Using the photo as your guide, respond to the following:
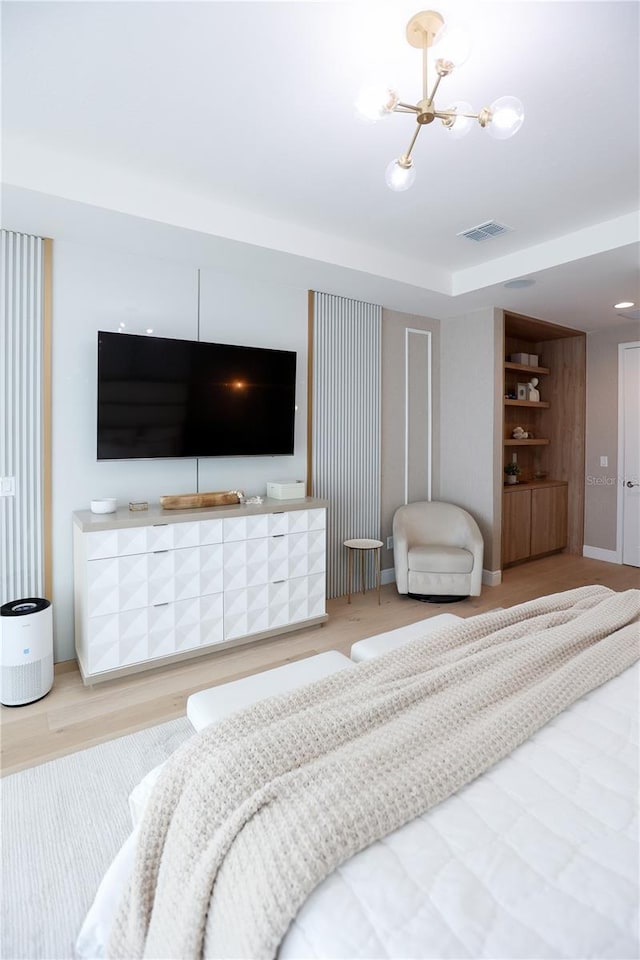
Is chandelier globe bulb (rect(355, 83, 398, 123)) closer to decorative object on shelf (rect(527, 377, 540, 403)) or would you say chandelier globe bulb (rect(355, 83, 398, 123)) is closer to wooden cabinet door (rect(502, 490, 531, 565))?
wooden cabinet door (rect(502, 490, 531, 565))

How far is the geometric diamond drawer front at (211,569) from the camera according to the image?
2949 millimetres

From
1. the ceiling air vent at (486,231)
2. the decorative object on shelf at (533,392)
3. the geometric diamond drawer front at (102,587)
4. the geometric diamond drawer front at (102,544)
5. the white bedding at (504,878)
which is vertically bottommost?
the white bedding at (504,878)

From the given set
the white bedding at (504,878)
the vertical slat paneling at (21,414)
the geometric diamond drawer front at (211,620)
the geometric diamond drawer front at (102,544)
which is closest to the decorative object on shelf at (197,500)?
the geometric diamond drawer front at (102,544)

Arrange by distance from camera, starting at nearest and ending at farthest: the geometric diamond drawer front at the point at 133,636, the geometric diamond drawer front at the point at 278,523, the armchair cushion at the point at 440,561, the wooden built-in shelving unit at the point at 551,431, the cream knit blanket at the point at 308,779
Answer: the cream knit blanket at the point at 308,779, the geometric diamond drawer front at the point at 133,636, the geometric diamond drawer front at the point at 278,523, the armchair cushion at the point at 440,561, the wooden built-in shelving unit at the point at 551,431

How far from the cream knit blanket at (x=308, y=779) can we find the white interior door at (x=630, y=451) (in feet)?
13.8

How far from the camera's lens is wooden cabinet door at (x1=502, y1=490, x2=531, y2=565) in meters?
4.95

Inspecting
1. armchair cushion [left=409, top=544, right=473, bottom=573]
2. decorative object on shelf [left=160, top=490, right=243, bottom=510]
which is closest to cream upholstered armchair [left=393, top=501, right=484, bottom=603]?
armchair cushion [left=409, top=544, right=473, bottom=573]

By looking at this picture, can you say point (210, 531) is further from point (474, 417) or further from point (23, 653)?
point (474, 417)

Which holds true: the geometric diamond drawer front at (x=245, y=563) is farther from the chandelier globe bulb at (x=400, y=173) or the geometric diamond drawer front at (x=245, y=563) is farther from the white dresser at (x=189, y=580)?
the chandelier globe bulb at (x=400, y=173)

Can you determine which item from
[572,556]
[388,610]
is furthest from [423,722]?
[572,556]

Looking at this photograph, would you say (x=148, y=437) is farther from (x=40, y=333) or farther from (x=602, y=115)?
(x=602, y=115)

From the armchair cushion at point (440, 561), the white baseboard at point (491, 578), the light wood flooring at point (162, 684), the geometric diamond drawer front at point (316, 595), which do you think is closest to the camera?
the light wood flooring at point (162, 684)

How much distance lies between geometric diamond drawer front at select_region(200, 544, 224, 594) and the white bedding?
1.82 m

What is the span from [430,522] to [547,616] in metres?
2.54
